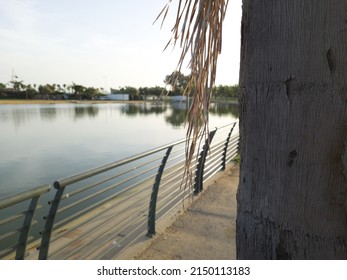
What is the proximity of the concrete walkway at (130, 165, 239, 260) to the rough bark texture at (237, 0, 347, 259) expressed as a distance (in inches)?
101

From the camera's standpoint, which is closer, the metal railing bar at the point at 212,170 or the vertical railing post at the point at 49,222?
the vertical railing post at the point at 49,222

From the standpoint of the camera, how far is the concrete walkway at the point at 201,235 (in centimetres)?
325

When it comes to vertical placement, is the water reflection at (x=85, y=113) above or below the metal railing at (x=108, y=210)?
below

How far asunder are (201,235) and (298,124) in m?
3.17

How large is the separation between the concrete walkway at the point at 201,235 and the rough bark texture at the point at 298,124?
2.55 m

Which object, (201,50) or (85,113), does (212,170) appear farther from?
(85,113)

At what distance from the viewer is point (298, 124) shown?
795 mm

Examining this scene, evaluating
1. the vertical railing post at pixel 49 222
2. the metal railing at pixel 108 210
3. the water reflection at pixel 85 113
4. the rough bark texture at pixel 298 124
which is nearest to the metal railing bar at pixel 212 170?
the metal railing at pixel 108 210

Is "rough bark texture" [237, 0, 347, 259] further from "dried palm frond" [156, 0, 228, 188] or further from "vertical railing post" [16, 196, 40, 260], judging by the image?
"vertical railing post" [16, 196, 40, 260]

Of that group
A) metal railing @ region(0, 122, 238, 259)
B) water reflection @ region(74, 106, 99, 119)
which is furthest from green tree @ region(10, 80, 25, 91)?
metal railing @ region(0, 122, 238, 259)

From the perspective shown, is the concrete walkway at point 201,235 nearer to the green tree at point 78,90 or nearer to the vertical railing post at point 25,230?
the vertical railing post at point 25,230

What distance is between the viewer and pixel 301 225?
0.81m

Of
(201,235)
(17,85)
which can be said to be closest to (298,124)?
(201,235)
